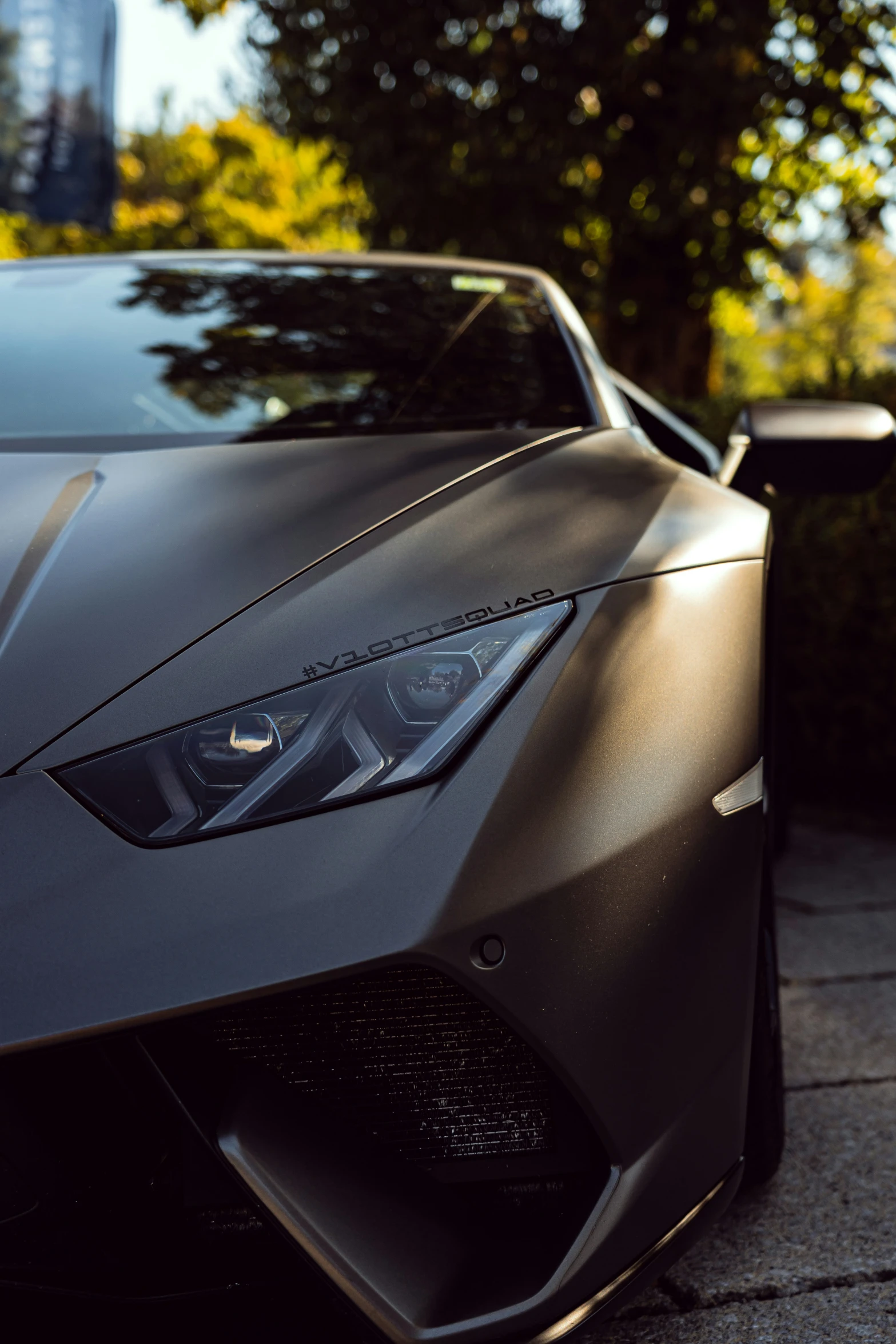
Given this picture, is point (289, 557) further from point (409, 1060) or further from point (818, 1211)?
point (818, 1211)

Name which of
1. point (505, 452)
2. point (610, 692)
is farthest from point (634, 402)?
point (610, 692)

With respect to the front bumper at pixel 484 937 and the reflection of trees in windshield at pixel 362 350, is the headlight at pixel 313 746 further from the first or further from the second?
the reflection of trees in windshield at pixel 362 350

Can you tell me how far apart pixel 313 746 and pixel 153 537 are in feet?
1.23

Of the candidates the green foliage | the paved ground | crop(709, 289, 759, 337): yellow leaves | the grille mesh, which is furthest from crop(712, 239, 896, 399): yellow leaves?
the grille mesh

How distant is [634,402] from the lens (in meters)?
2.73

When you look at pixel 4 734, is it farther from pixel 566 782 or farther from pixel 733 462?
pixel 733 462

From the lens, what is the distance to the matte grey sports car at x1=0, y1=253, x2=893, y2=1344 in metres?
1.03

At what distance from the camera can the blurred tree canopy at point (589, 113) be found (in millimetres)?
6855

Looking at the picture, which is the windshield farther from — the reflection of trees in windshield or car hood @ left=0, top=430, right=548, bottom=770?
car hood @ left=0, top=430, right=548, bottom=770

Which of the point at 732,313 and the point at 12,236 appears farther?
the point at 12,236

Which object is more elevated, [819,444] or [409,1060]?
[819,444]

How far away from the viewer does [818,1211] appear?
1.64 m

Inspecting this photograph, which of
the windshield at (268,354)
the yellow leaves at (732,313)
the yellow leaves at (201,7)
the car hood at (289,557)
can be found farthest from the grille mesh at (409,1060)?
the yellow leaves at (201,7)

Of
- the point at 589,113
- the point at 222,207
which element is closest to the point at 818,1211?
the point at 589,113
